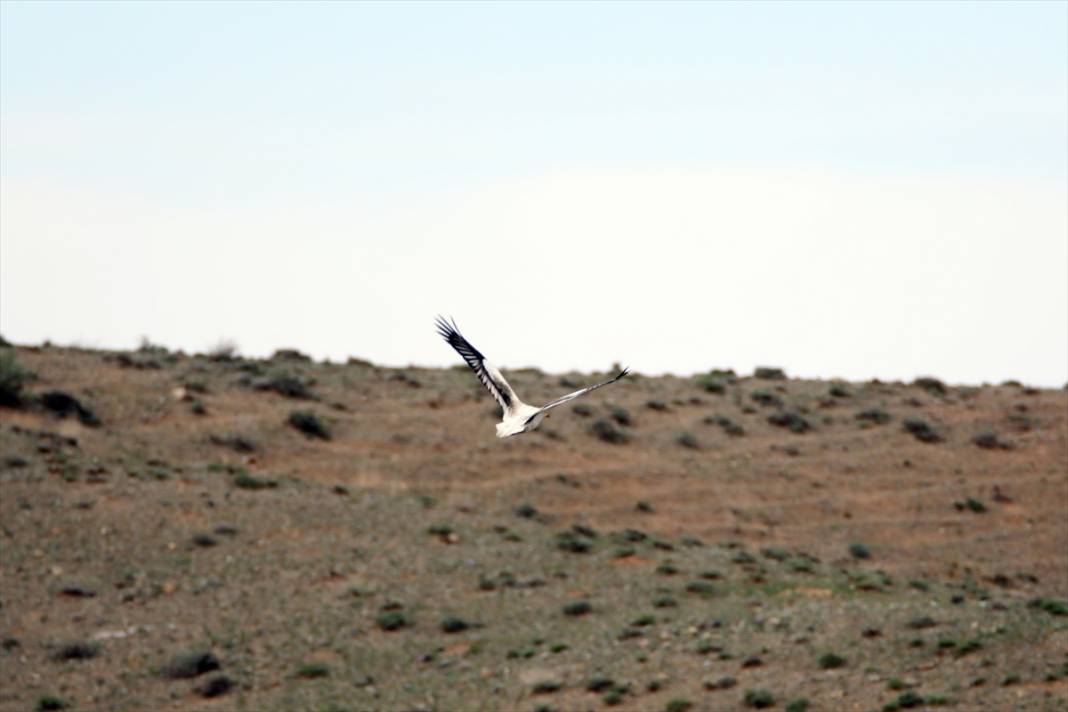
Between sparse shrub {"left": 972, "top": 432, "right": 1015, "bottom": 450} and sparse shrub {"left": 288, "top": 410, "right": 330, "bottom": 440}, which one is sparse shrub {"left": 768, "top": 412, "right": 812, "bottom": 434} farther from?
sparse shrub {"left": 288, "top": 410, "right": 330, "bottom": 440}

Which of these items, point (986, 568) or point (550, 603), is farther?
point (986, 568)

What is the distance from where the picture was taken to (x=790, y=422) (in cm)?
5875

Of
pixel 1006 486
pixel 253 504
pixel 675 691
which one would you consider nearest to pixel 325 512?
pixel 253 504

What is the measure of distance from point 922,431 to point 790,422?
423 centimetres

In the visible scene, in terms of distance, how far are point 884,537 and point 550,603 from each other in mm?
13076

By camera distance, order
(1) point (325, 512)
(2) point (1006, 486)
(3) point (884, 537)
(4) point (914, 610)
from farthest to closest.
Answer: (2) point (1006, 486) < (3) point (884, 537) < (1) point (325, 512) < (4) point (914, 610)

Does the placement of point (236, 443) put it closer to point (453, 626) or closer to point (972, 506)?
point (453, 626)

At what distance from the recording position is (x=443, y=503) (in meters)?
48.3

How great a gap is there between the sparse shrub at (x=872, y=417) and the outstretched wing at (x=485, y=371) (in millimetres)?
40482

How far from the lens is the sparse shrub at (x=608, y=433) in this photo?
55.5 meters

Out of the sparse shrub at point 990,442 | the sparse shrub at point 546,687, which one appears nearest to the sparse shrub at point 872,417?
the sparse shrub at point 990,442

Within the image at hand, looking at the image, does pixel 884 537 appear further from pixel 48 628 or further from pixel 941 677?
pixel 48 628

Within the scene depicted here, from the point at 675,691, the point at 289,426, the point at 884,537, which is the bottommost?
the point at 675,691

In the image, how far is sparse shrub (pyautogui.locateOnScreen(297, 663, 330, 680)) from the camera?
37.3 m
